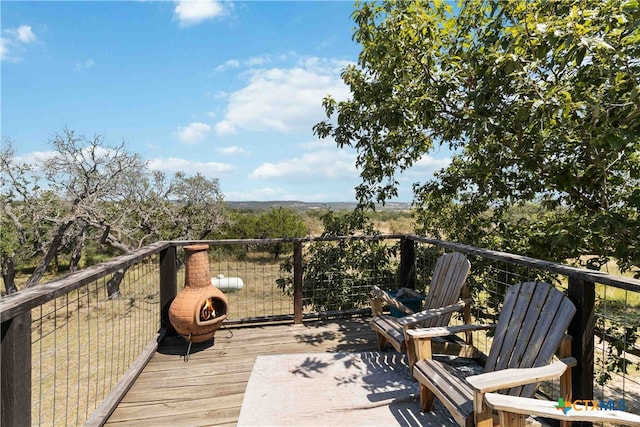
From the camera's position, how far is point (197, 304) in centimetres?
308

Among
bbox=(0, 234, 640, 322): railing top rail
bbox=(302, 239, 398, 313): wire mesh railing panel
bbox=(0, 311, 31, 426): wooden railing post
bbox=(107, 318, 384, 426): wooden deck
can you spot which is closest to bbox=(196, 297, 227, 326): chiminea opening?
bbox=(107, 318, 384, 426): wooden deck

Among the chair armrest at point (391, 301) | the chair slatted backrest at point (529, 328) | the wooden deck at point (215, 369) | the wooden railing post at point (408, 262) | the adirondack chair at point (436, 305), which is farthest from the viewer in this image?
the wooden railing post at point (408, 262)

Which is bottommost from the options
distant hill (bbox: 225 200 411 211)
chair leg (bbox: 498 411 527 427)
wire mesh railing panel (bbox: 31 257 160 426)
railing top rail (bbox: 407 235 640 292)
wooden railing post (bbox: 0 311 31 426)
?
wire mesh railing panel (bbox: 31 257 160 426)

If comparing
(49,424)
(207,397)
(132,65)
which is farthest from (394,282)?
(132,65)

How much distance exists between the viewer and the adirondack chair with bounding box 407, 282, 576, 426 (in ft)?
5.05

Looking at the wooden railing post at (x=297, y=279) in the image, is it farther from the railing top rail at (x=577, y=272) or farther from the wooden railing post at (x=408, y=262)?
the railing top rail at (x=577, y=272)

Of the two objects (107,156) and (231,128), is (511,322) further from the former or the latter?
(231,128)

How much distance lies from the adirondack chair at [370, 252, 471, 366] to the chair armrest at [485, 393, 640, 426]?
3.17ft

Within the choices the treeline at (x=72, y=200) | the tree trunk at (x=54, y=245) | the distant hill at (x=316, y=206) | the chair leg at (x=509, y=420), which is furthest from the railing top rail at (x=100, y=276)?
the tree trunk at (x=54, y=245)

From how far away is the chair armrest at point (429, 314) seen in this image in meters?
2.34

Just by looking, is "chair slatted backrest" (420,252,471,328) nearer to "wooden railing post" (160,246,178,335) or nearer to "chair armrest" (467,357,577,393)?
"chair armrest" (467,357,577,393)

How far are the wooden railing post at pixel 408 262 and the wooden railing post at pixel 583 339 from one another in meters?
2.31

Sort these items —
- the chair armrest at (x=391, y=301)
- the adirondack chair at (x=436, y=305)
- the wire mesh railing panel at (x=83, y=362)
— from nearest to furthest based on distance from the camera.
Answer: the adirondack chair at (x=436, y=305) < the chair armrest at (x=391, y=301) < the wire mesh railing panel at (x=83, y=362)

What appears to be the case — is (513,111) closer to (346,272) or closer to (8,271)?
(346,272)
